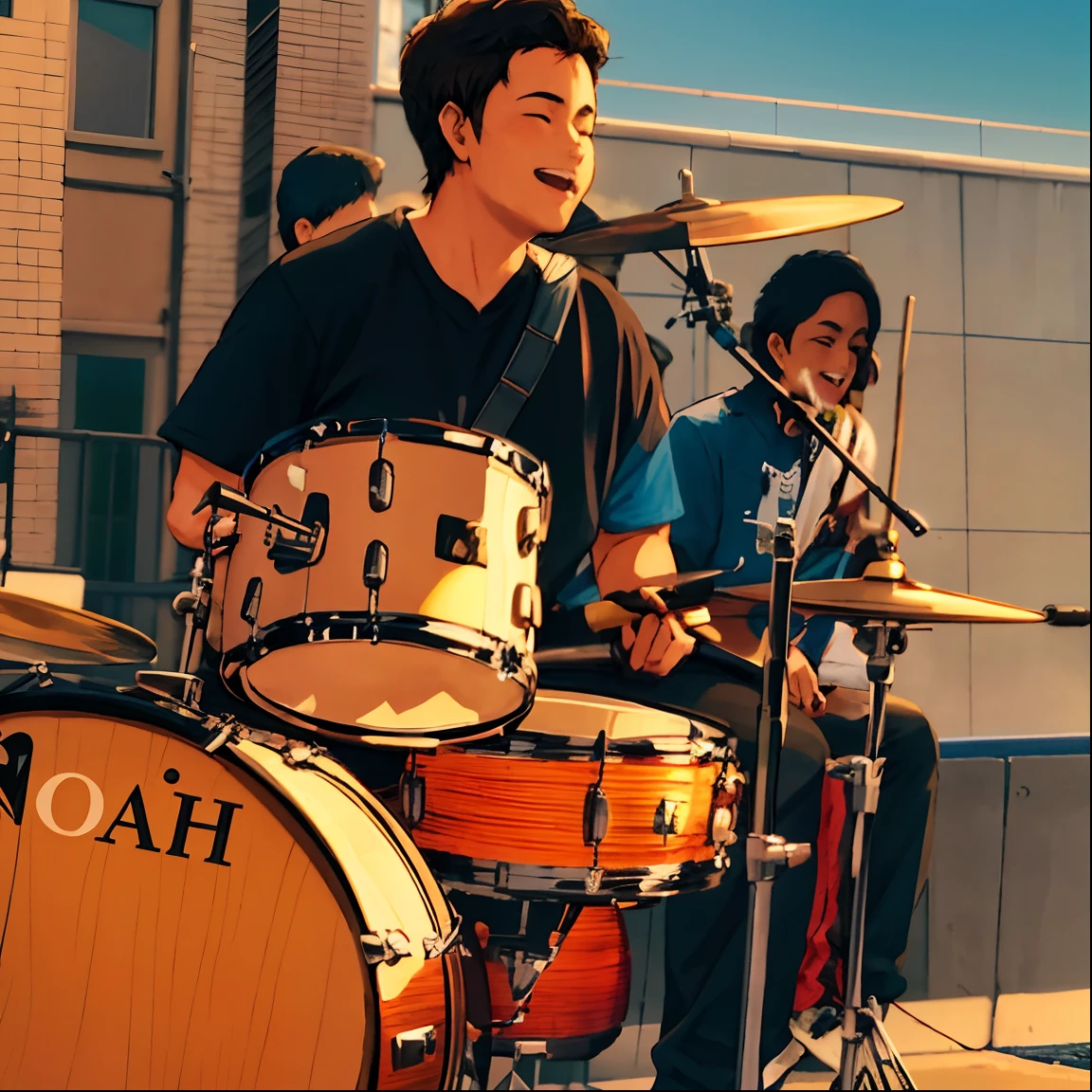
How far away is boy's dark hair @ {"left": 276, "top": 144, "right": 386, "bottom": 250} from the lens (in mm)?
2193

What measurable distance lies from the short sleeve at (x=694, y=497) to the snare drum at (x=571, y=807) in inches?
17.7

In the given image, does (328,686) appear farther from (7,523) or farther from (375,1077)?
(7,523)

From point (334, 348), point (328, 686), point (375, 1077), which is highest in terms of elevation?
point (334, 348)

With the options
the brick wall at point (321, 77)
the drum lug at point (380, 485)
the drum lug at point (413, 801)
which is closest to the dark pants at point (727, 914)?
the drum lug at point (413, 801)

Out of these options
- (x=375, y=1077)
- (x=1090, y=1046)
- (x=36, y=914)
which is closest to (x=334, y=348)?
(x=36, y=914)

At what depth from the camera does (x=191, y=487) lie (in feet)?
6.98

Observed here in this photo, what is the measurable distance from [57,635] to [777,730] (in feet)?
3.89

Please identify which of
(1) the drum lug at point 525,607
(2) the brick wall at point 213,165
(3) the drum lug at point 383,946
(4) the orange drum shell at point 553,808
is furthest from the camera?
(2) the brick wall at point 213,165

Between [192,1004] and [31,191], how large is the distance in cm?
141

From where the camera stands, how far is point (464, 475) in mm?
1758

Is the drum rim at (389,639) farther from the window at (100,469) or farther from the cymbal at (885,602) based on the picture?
the cymbal at (885,602)

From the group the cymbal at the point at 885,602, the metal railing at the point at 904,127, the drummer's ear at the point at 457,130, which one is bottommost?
the cymbal at the point at 885,602

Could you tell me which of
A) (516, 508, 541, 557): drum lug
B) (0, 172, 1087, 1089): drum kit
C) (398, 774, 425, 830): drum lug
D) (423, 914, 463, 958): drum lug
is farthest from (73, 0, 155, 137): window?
(423, 914, 463, 958): drum lug

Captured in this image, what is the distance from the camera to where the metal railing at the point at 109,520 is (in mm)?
2123
